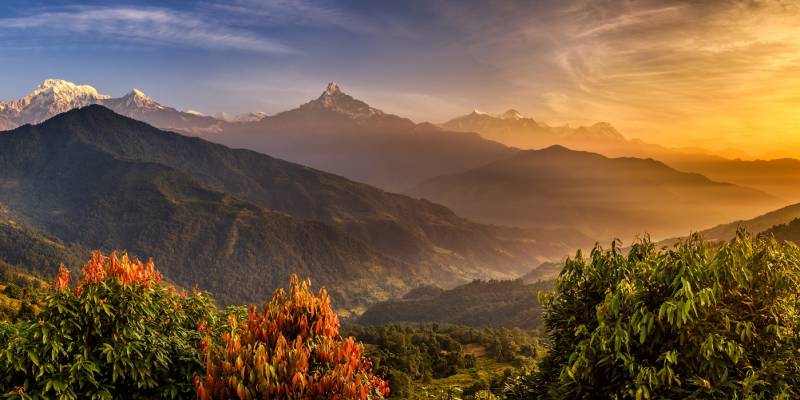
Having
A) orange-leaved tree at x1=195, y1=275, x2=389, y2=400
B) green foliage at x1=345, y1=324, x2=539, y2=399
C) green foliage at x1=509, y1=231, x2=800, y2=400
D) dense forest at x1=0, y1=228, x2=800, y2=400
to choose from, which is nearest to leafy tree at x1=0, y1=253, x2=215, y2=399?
dense forest at x1=0, y1=228, x2=800, y2=400

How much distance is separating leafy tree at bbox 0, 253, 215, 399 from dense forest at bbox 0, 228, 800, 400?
2.0 inches

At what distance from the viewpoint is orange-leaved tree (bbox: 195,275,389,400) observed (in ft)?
36.6

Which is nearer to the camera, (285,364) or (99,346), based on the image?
(285,364)

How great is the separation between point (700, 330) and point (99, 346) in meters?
18.3

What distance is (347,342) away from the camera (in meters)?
12.4

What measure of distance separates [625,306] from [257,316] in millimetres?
11365

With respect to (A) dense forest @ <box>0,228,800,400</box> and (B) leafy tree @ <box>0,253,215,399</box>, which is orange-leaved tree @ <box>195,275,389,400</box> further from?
(B) leafy tree @ <box>0,253,215,399</box>

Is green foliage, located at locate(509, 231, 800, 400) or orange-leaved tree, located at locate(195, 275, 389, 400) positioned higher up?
green foliage, located at locate(509, 231, 800, 400)

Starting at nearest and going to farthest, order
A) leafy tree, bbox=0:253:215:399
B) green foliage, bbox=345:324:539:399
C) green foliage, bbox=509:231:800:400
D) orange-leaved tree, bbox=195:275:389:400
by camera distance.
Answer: orange-leaved tree, bbox=195:275:389:400, green foliage, bbox=509:231:800:400, leafy tree, bbox=0:253:215:399, green foliage, bbox=345:324:539:399

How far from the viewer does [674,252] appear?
14.8 metres

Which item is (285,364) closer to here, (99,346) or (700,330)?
(99,346)

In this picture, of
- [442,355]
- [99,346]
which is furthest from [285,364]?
[442,355]

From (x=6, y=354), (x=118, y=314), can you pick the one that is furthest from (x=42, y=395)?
(x=118, y=314)

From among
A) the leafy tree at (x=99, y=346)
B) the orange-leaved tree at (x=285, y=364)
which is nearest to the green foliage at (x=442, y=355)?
the leafy tree at (x=99, y=346)
